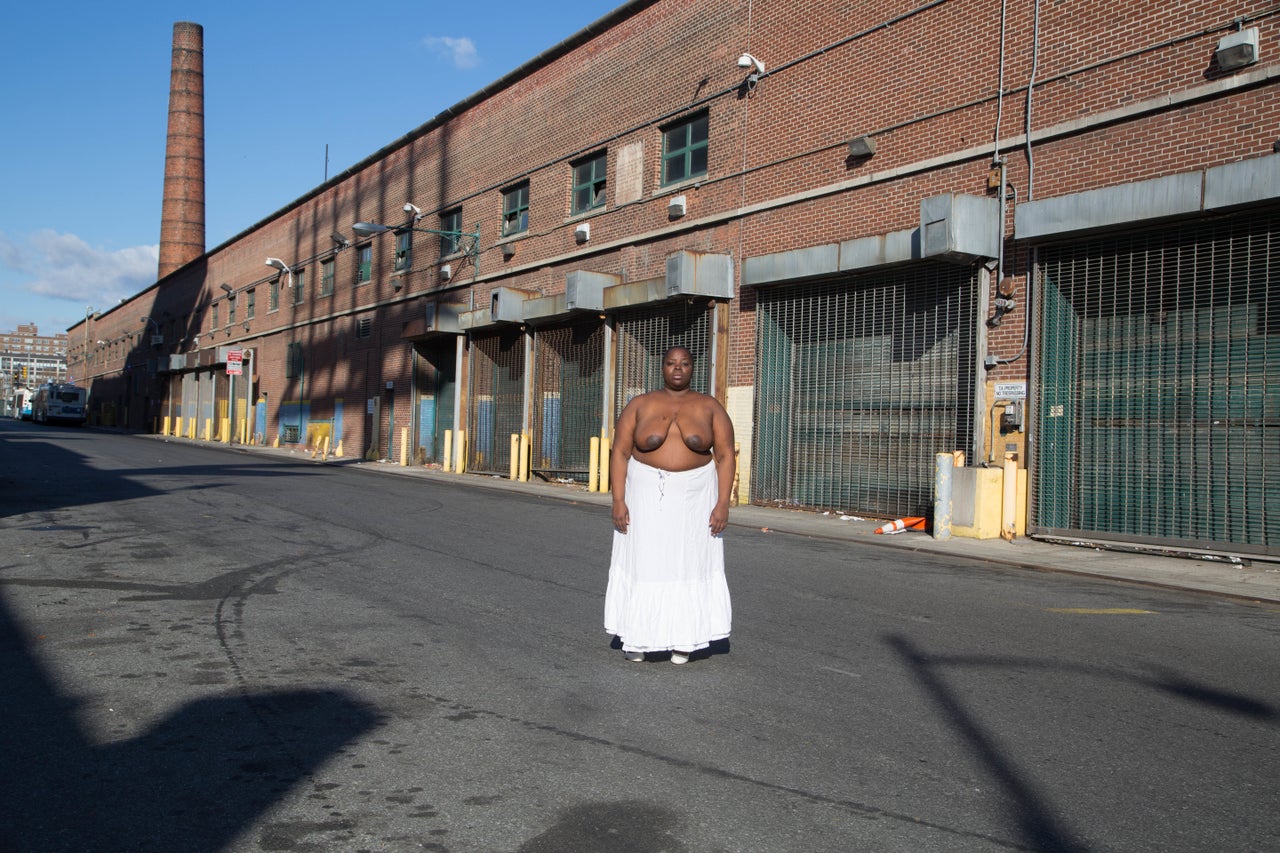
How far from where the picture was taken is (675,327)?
20.1 m

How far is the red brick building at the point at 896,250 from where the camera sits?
11.7 meters

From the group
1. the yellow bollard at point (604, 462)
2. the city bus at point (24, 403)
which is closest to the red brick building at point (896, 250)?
the yellow bollard at point (604, 462)

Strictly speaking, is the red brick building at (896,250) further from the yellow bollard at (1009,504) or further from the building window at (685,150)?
the yellow bollard at (1009,504)

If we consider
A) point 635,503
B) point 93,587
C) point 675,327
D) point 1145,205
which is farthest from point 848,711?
point 675,327

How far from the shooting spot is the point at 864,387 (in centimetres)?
1609

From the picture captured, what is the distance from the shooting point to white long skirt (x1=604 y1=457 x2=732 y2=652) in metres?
5.48

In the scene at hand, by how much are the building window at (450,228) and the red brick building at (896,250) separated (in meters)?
0.12

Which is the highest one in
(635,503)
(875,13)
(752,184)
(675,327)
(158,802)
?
(875,13)

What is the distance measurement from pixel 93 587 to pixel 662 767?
543 cm

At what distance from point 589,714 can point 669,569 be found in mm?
1128

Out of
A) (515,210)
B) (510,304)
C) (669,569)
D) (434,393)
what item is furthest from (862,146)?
(434,393)

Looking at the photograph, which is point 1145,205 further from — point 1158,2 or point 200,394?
point 200,394

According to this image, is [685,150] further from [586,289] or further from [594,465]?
[594,465]

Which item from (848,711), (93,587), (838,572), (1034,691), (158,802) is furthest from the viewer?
(838,572)
